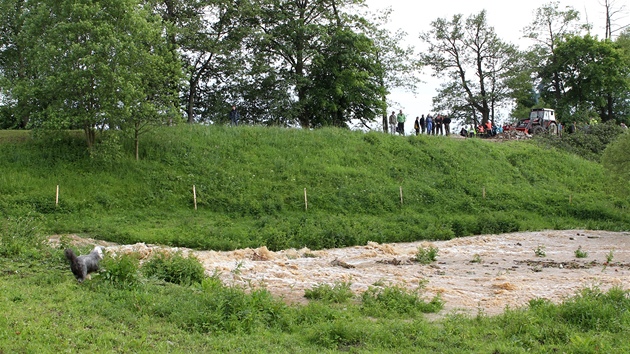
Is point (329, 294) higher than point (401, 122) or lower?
lower

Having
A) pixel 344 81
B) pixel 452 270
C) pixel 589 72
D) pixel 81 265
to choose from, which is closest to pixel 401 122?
pixel 344 81

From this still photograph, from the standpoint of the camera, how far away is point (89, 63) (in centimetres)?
2759

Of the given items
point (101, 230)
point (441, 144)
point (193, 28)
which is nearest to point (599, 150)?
point (441, 144)

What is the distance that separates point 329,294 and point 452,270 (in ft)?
23.7

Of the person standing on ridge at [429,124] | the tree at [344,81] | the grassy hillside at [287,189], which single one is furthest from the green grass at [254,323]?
the person standing on ridge at [429,124]

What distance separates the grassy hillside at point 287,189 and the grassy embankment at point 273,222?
107 mm

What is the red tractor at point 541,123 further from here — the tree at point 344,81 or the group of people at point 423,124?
the tree at point 344,81

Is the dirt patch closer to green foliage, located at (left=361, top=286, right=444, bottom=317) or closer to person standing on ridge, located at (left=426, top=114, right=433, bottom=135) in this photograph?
green foliage, located at (left=361, top=286, right=444, bottom=317)

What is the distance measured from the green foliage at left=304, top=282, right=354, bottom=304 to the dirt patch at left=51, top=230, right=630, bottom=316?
252mm

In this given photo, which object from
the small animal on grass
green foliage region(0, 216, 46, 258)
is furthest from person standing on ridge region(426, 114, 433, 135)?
the small animal on grass

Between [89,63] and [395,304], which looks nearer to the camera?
[395,304]

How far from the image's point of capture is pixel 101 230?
23781 millimetres

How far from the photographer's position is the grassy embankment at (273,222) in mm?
9312

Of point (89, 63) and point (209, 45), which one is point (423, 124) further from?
point (89, 63)
